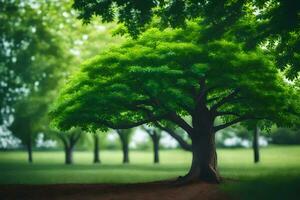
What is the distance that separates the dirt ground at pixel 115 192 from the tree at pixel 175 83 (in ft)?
6.48

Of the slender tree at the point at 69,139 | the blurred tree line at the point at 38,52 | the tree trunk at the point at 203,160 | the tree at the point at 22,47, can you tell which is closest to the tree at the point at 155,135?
the blurred tree line at the point at 38,52

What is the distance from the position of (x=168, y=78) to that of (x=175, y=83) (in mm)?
477

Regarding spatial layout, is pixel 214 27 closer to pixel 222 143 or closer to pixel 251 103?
pixel 251 103

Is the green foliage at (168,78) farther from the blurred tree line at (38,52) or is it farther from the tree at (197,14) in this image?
the blurred tree line at (38,52)

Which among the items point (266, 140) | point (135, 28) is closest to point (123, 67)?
point (135, 28)

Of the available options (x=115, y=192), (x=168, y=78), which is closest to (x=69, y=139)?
(x=115, y=192)

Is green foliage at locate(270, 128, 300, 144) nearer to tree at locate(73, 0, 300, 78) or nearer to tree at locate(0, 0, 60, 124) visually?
tree at locate(0, 0, 60, 124)

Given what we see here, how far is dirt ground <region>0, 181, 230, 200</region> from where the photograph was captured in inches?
644

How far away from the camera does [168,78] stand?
18.1 metres

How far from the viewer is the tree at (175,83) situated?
59.5 feet

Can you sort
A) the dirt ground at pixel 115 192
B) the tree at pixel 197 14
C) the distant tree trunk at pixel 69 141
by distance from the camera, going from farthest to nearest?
the distant tree trunk at pixel 69 141
the dirt ground at pixel 115 192
the tree at pixel 197 14

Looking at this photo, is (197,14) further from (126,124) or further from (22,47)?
(22,47)

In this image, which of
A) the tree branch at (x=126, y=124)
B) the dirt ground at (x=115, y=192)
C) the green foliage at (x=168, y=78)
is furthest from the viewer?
the tree branch at (x=126, y=124)

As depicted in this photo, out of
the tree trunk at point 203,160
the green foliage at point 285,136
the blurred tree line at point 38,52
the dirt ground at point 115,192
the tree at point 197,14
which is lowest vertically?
the dirt ground at point 115,192
